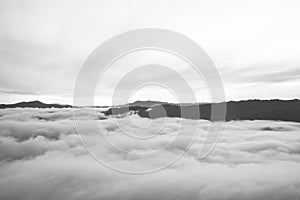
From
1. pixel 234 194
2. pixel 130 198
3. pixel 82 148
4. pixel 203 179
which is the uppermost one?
pixel 82 148

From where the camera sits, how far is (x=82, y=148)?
172500 millimetres

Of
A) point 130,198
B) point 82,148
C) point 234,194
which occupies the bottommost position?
point 130,198

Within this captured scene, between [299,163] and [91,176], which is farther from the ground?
[299,163]

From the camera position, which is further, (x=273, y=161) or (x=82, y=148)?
(x=82, y=148)

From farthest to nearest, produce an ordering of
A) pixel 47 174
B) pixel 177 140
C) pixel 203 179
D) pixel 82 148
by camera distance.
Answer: pixel 177 140 → pixel 82 148 → pixel 47 174 → pixel 203 179

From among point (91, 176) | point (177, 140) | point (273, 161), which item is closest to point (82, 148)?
point (91, 176)

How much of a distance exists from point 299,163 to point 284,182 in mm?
14503

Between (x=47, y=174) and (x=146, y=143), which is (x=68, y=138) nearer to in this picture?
(x=47, y=174)

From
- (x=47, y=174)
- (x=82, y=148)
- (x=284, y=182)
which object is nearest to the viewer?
(x=284, y=182)

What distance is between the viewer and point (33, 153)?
17812cm

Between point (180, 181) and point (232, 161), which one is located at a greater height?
point (232, 161)

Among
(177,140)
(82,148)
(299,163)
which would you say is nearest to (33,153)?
(82,148)

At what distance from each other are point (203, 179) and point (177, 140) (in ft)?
193

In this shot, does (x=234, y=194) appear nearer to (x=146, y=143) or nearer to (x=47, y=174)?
(x=146, y=143)
